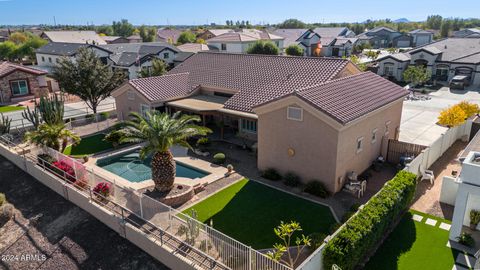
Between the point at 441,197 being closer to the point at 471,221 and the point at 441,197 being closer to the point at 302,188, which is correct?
the point at 471,221

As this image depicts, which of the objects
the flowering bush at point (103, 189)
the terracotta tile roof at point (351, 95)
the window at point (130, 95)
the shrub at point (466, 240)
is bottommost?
the shrub at point (466, 240)

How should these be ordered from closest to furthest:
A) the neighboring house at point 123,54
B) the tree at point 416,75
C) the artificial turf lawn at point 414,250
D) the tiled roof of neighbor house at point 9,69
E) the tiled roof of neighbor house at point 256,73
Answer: the artificial turf lawn at point 414,250
the tiled roof of neighbor house at point 256,73
the tiled roof of neighbor house at point 9,69
the tree at point 416,75
the neighboring house at point 123,54

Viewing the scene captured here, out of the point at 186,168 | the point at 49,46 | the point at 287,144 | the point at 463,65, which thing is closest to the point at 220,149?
the point at 186,168

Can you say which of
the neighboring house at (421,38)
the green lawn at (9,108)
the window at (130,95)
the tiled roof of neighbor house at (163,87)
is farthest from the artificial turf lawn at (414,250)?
the neighboring house at (421,38)

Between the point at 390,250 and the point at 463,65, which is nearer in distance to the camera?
the point at 390,250

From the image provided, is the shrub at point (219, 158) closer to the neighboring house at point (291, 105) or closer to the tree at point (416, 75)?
the neighboring house at point (291, 105)

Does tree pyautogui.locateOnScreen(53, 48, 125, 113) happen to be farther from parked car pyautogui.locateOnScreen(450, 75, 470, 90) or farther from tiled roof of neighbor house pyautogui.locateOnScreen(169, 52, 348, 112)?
parked car pyautogui.locateOnScreen(450, 75, 470, 90)
